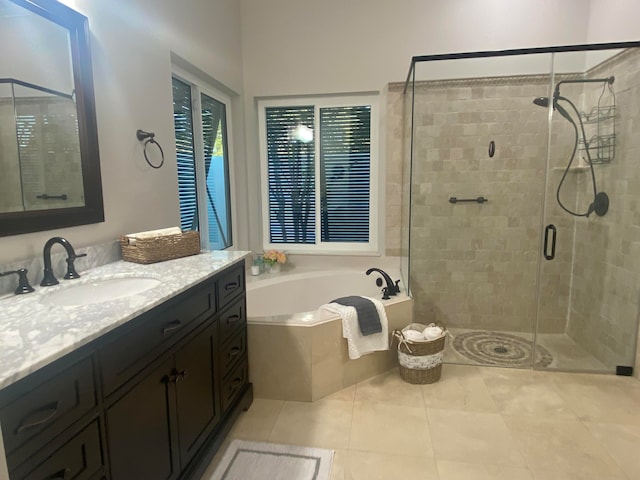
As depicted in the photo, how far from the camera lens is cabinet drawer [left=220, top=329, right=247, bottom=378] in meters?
1.88

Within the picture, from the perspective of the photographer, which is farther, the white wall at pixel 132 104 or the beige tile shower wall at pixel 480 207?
the beige tile shower wall at pixel 480 207

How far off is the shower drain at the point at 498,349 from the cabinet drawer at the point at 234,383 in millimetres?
1710

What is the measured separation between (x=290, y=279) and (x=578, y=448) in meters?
2.21

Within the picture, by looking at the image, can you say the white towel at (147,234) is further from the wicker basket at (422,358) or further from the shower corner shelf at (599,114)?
the shower corner shelf at (599,114)

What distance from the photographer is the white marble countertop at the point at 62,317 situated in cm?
84

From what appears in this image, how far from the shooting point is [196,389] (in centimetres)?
160

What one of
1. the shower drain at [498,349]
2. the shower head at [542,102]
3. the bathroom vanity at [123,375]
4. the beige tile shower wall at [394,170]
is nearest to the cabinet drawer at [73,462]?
the bathroom vanity at [123,375]

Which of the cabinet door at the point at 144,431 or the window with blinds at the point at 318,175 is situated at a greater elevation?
the window with blinds at the point at 318,175

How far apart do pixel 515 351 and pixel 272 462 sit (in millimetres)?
2123

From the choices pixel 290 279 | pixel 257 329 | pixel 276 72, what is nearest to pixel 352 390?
pixel 257 329

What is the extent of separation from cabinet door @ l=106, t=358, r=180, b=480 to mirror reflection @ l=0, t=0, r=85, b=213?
2.64 ft

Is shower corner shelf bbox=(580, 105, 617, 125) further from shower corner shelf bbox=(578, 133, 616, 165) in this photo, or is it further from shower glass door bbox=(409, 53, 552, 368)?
shower glass door bbox=(409, 53, 552, 368)

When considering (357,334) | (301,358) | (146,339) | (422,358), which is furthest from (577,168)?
(146,339)

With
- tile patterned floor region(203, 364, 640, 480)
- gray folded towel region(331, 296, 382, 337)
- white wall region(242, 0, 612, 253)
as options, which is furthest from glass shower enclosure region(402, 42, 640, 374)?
gray folded towel region(331, 296, 382, 337)
